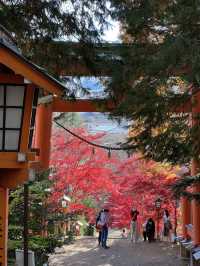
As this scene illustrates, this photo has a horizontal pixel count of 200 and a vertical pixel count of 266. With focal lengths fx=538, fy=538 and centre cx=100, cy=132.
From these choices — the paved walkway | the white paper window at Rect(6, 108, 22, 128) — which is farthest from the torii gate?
the white paper window at Rect(6, 108, 22, 128)

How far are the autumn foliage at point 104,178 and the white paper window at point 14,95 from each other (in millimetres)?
8618

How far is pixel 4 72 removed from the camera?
5.51 metres

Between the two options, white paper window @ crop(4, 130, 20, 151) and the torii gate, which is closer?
white paper window @ crop(4, 130, 20, 151)

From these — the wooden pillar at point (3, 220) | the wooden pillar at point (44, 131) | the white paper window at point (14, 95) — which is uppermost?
the wooden pillar at point (44, 131)

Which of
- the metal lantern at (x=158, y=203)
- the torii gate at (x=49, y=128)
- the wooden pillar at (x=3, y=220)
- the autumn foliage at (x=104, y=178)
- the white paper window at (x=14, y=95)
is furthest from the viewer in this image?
the metal lantern at (x=158, y=203)

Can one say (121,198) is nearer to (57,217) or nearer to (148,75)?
(57,217)

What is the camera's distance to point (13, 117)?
5.55 metres

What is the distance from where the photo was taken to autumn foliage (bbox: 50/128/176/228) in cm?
1667

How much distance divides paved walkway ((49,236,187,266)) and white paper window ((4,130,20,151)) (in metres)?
8.10

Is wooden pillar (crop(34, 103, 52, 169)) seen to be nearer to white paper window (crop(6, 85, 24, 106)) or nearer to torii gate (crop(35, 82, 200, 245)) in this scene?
torii gate (crop(35, 82, 200, 245))

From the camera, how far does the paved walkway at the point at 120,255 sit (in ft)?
43.8

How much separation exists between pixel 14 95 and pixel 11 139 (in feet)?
1.51

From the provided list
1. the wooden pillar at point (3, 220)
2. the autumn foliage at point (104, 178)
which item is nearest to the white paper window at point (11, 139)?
the wooden pillar at point (3, 220)

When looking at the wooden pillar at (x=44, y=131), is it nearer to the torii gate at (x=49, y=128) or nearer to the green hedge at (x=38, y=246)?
the torii gate at (x=49, y=128)
